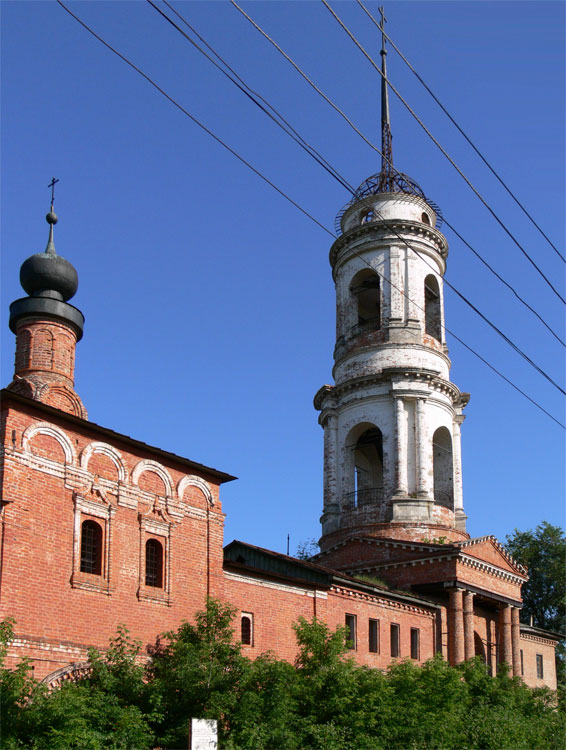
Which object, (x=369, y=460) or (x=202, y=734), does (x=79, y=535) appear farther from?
(x=369, y=460)

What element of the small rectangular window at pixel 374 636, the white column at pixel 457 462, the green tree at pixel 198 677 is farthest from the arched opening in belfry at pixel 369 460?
the green tree at pixel 198 677

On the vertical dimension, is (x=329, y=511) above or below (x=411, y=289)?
below

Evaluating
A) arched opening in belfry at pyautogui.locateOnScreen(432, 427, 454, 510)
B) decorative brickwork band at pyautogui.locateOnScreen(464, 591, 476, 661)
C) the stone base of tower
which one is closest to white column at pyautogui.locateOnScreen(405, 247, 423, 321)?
arched opening in belfry at pyautogui.locateOnScreen(432, 427, 454, 510)

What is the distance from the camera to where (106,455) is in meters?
20.8

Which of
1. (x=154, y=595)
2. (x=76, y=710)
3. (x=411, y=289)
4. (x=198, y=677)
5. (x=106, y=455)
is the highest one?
(x=411, y=289)

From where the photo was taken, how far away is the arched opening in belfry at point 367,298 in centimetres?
4035

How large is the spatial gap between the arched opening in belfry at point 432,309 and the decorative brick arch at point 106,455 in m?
21.6

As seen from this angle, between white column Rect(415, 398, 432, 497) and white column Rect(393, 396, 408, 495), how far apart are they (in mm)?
468

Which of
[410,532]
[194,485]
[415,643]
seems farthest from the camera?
[410,532]

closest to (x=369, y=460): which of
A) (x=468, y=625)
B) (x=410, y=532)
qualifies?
(x=410, y=532)

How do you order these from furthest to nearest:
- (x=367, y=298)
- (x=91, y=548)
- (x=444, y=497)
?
(x=367, y=298) → (x=444, y=497) → (x=91, y=548)

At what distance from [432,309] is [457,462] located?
21.8 feet

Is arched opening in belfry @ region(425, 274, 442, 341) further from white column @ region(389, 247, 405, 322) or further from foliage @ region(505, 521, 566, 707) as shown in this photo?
foliage @ region(505, 521, 566, 707)

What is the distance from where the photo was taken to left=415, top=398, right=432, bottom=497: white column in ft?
120
